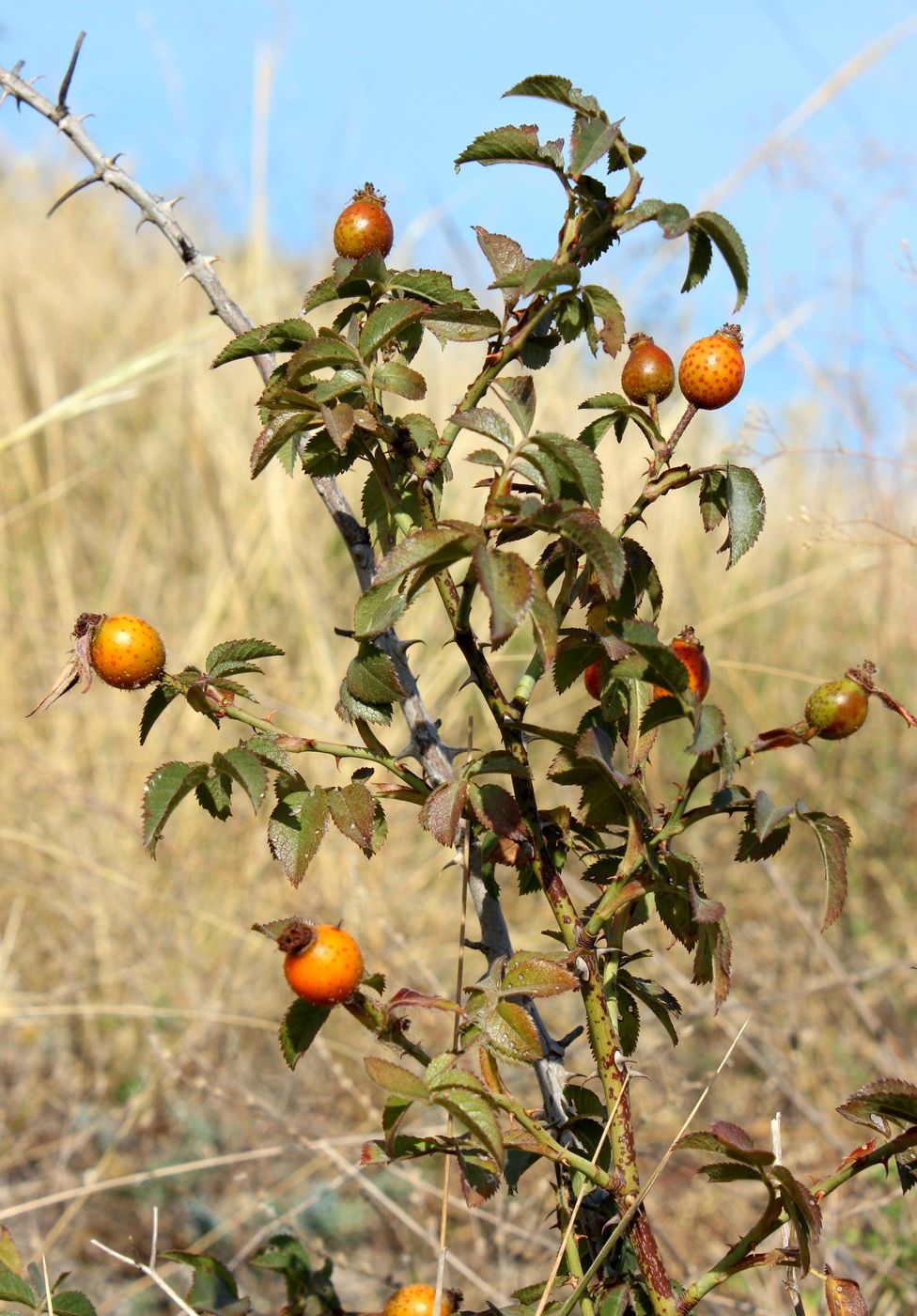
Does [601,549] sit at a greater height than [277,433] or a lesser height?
lesser

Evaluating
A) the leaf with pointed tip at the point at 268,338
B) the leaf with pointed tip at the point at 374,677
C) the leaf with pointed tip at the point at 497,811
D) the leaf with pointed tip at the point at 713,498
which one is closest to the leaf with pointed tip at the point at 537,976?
the leaf with pointed tip at the point at 497,811

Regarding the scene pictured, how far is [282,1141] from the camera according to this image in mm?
2359

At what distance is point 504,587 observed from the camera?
657mm

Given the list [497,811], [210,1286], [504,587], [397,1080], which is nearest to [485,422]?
[504,587]

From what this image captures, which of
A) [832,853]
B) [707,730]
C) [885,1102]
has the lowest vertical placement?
[885,1102]

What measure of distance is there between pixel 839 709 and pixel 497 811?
0.22 metres

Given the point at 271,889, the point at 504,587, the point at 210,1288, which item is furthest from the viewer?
the point at 271,889

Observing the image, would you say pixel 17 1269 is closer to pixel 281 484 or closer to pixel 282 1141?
pixel 282 1141

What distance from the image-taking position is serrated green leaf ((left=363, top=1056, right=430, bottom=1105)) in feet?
2.34

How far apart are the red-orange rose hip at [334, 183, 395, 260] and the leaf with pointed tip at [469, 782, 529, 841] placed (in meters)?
0.35

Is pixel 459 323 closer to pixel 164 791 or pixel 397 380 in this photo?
pixel 397 380

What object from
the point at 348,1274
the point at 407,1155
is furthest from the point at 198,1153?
the point at 407,1155

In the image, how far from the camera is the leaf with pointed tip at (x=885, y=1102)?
0.73 m

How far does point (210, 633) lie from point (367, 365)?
104 inches
